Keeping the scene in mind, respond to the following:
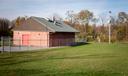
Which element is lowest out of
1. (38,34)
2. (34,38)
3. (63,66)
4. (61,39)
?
(63,66)

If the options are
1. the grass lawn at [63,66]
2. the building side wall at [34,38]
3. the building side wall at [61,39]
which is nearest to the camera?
the grass lawn at [63,66]

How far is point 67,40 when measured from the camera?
2096 inches

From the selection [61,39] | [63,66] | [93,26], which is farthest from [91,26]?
[63,66]

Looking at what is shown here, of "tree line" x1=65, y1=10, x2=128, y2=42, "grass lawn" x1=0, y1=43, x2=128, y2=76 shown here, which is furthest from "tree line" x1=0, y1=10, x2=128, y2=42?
"grass lawn" x1=0, y1=43, x2=128, y2=76

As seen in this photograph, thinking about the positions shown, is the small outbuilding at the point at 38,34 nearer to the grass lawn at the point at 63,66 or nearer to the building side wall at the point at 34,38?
the building side wall at the point at 34,38

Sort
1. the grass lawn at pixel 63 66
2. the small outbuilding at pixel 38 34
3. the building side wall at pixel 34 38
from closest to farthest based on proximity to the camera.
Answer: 1. the grass lawn at pixel 63 66
2. the building side wall at pixel 34 38
3. the small outbuilding at pixel 38 34

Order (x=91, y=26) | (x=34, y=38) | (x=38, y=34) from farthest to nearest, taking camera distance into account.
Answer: (x=91, y=26) → (x=34, y=38) → (x=38, y=34)

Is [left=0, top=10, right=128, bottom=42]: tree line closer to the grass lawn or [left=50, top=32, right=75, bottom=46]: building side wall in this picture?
[left=50, top=32, right=75, bottom=46]: building side wall

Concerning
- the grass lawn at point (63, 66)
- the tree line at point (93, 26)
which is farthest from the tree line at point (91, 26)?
the grass lawn at point (63, 66)

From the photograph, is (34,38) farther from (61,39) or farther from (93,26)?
(93,26)

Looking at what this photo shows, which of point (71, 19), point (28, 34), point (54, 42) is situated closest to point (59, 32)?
point (54, 42)

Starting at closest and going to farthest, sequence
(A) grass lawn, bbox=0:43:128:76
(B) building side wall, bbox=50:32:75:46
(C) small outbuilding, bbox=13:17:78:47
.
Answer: (A) grass lawn, bbox=0:43:128:76 < (C) small outbuilding, bbox=13:17:78:47 < (B) building side wall, bbox=50:32:75:46

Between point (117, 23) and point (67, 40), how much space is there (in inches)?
1366

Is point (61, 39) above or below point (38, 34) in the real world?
below
